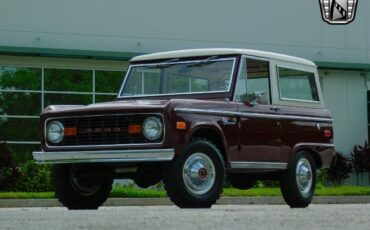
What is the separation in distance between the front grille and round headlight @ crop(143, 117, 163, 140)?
0.15ft

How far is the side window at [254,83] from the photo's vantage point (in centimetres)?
1279

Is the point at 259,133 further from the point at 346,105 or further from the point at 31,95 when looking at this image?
the point at 346,105

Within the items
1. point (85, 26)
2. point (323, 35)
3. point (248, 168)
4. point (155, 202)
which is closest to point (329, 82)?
point (323, 35)

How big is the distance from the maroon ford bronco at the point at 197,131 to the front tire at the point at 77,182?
1 centimetres

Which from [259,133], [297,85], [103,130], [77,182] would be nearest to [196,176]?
[103,130]

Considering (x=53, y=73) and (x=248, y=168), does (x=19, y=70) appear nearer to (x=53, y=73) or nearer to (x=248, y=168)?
(x=53, y=73)

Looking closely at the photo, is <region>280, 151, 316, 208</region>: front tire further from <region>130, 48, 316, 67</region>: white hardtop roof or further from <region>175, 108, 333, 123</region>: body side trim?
<region>130, 48, 316, 67</region>: white hardtop roof

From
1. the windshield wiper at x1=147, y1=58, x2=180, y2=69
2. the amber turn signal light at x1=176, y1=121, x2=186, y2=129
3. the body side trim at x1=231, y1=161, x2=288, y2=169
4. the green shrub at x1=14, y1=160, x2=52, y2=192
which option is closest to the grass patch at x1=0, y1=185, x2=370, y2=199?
the green shrub at x1=14, y1=160, x2=52, y2=192

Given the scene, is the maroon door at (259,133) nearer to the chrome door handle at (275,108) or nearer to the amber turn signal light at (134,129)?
the chrome door handle at (275,108)

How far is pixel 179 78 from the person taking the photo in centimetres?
1315

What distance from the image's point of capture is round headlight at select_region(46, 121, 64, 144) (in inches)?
481

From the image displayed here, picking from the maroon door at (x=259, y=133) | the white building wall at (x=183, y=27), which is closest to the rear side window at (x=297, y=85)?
the maroon door at (x=259, y=133)

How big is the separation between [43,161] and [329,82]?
2042cm

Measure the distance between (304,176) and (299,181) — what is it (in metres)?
0.15
